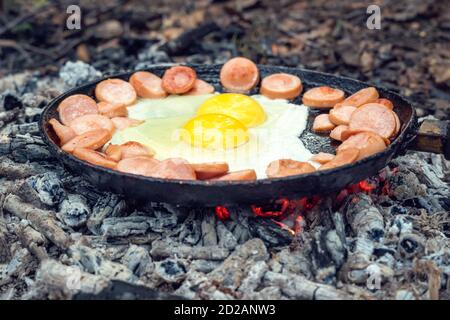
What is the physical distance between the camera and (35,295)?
3287 millimetres

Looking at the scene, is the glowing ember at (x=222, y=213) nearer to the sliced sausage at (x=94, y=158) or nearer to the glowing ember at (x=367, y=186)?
the sliced sausage at (x=94, y=158)

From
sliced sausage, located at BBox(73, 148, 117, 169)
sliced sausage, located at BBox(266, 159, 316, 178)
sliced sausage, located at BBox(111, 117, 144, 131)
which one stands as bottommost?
sliced sausage, located at BBox(266, 159, 316, 178)

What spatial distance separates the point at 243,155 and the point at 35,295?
5.10 feet

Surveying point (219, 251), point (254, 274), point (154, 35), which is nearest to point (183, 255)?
point (219, 251)

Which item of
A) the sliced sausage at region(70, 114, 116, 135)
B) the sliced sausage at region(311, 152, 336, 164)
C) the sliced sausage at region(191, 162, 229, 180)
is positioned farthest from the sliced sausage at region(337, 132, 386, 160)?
the sliced sausage at region(70, 114, 116, 135)

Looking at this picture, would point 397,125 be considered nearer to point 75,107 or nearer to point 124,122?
point 124,122

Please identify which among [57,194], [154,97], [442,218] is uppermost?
[154,97]

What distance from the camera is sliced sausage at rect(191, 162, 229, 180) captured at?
3.42m

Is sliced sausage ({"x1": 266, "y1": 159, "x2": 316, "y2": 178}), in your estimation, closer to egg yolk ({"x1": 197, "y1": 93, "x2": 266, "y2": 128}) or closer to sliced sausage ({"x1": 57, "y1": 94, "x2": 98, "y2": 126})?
egg yolk ({"x1": 197, "y1": 93, "x2": 266, "y2": 128})

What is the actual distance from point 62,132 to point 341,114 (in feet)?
6.63

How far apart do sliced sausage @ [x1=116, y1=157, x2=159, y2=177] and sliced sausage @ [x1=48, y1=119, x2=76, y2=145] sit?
0.61m

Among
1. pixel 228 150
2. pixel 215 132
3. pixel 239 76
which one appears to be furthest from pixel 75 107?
pixel 239 76

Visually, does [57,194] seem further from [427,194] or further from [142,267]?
[427,194]

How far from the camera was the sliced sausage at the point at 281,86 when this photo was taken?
4.81 metres
